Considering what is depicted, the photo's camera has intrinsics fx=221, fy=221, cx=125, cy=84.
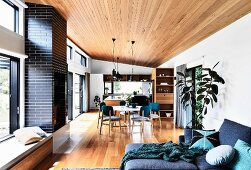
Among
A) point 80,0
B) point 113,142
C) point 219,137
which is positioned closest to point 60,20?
point 80,0

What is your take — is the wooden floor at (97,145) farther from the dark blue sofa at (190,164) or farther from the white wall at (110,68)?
the white wall at (110,68)

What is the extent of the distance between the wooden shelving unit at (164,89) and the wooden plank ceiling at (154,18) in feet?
10.7

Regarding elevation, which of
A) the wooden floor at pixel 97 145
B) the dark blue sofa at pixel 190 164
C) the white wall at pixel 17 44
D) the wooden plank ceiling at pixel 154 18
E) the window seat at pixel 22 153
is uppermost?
the wooden plank ceiling at pixel 154 18

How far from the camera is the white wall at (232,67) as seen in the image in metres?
3.44

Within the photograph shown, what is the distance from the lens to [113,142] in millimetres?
5527

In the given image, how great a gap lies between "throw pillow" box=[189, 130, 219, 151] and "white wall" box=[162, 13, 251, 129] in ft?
1.78

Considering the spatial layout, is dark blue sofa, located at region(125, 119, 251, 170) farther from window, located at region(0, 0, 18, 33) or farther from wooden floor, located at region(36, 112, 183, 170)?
window, located at region(0, 0, 18, 33)

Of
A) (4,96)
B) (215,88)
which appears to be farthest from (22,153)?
(215,88)

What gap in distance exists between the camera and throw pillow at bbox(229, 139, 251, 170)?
8.08 feet

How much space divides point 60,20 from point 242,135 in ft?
14.6

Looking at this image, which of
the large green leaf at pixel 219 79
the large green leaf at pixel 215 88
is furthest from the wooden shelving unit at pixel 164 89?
the large green leaf at pixel 219 79

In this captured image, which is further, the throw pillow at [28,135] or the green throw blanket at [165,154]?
the throw pillow at [28,135]

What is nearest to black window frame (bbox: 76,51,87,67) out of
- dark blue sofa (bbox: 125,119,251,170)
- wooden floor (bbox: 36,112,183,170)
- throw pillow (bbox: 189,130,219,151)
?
wooden floor (bbox: 36,112,183,170)

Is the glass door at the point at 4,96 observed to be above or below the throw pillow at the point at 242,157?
above
